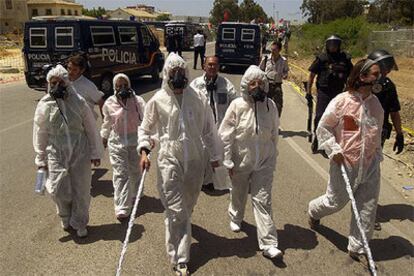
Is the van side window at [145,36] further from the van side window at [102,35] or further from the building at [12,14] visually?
the building at [12,14]

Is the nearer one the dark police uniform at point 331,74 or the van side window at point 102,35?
the dark police uniform at point 331,74

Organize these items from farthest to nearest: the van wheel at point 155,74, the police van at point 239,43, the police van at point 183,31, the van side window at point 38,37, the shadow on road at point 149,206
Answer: the police van at point 183,31
the police van at point 239,43
the van wheel at point 155,74
the van side window at point 38,37
the shadow on road at point 149,206

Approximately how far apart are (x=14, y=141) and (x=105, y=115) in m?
4.01

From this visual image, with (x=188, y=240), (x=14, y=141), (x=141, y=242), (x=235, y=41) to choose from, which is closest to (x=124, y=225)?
(x=141, y=242)

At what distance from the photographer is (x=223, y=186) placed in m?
4.18

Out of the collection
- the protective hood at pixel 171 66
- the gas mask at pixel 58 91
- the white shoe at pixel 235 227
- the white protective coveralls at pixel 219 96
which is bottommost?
the white shoe at pixel 235 227

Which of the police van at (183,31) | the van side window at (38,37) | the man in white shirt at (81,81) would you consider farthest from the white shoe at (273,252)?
the police van at (183,31)

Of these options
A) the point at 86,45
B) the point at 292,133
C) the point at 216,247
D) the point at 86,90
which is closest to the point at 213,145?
the point at 216,247

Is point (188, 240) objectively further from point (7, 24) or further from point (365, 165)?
point (7, 24)

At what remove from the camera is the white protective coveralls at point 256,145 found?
160 inches

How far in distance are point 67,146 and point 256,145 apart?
1910mm

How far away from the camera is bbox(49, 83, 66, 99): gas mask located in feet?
13.3

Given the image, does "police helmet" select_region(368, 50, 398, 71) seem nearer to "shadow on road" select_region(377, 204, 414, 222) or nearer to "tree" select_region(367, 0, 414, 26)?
"shadow on road" select_region(377, 204, 414, 222)

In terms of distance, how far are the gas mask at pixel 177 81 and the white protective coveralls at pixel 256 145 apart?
71cm
